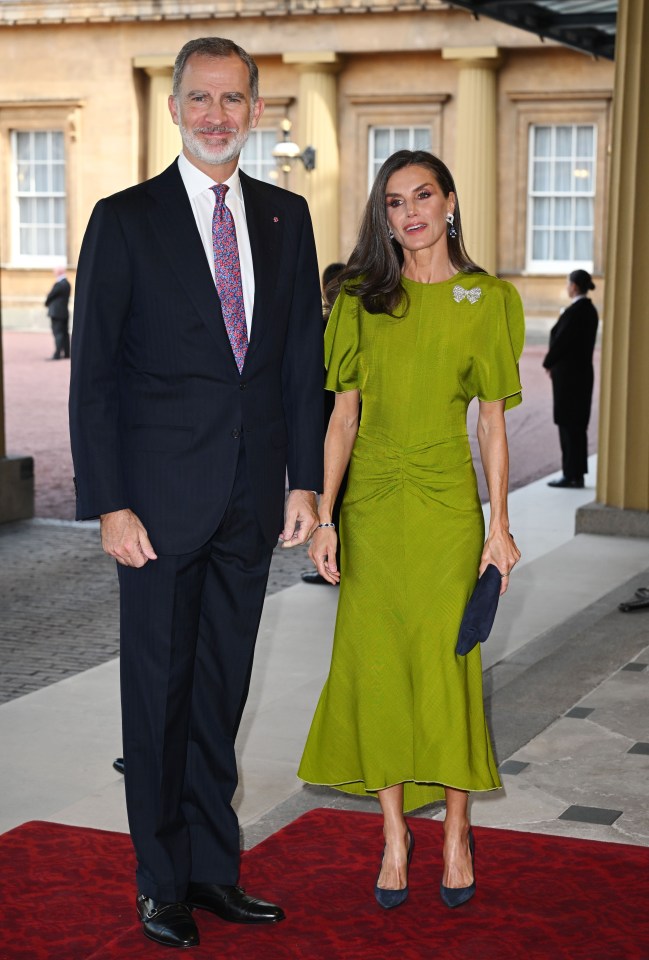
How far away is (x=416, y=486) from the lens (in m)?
3.52

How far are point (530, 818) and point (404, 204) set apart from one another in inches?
Answer: 73.6

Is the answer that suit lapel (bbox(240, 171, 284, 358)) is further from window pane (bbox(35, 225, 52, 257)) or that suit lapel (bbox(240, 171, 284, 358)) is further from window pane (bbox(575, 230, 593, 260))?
window pane (bbox(35, 225, 52, 257))

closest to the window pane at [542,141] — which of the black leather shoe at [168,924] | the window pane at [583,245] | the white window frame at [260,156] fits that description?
the window pane at [583,245]

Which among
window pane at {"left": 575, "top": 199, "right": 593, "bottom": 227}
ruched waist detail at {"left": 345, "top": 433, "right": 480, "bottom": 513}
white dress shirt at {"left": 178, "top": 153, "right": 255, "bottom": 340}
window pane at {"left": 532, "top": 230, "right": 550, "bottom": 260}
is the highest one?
window pane at {"left": 575, "top": 199, "right": 593, "bottom": 227}

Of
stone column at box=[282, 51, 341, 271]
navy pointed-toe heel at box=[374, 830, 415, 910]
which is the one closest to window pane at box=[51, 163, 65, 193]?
stone column at box=[282, 51, 341, 271]

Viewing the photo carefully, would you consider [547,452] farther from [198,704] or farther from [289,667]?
[198,704]

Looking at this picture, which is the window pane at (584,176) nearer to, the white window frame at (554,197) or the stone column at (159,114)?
the white window frame at (554,197)

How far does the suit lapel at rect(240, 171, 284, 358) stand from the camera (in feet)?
10.8

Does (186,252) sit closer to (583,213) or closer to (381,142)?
(583,213)

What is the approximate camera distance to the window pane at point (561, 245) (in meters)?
28.2

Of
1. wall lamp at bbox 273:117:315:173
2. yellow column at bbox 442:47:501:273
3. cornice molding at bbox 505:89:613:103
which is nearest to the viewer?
wall lamp at bbox 273:117:315:173

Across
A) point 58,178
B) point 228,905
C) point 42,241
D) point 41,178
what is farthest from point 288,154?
point 228,905

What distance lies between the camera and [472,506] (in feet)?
11.7

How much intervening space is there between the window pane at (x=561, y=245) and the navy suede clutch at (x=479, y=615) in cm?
2548
